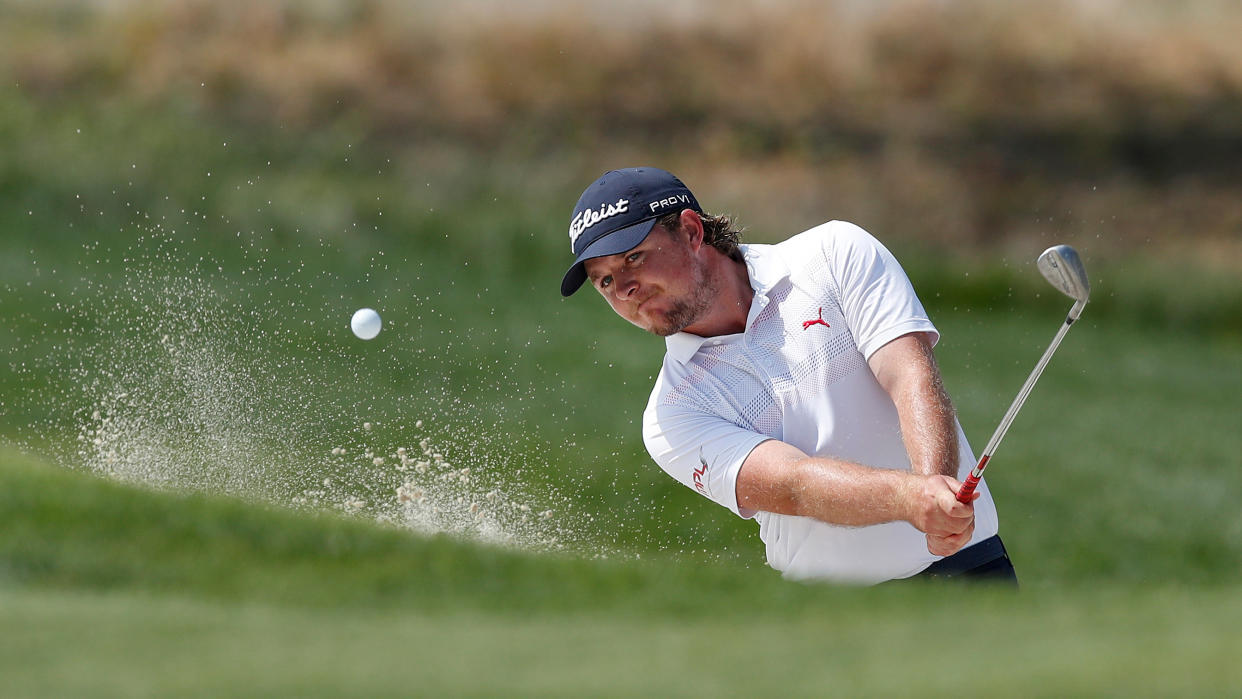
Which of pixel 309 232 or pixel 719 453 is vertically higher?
pixel 309 232

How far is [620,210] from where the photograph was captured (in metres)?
3.82

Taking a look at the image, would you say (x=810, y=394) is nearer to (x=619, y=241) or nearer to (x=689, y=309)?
(x=689, y=309)

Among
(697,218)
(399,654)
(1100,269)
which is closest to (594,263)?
(697,218)

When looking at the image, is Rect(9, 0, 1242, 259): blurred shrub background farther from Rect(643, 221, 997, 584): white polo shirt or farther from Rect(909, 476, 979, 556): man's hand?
Rect(909, 476, 979, 556): man's hand

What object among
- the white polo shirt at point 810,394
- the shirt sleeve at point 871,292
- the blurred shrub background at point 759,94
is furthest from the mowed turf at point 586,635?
the blurred shrub background at point 759,94

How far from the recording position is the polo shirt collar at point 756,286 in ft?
12.7

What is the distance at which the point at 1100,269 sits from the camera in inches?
757

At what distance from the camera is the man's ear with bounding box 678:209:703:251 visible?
12.8ft

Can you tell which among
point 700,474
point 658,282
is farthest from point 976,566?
point 658,282

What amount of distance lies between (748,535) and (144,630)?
7225mm

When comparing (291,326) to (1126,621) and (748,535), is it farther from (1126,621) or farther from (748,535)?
(1126,621)

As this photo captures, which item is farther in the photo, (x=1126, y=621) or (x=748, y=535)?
(x=748, y=535)

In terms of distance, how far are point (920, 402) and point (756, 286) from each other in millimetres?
639

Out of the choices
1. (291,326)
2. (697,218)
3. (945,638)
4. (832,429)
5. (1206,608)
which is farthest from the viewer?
(291,326)
